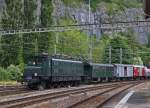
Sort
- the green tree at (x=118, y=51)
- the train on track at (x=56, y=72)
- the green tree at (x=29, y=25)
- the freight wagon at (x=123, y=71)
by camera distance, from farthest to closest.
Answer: the green tree at (x=118, y=51) → the green tree at (x=29, y=25) → the freight wagon at (x=123, y=71) → the train on track at (x=56, y=72)

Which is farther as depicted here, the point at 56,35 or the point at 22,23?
the point at 56,35

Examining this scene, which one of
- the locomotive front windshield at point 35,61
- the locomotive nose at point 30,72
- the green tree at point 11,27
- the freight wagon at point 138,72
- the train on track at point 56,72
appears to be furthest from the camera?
the freight wagon at point 138,72

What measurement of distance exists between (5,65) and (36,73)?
47.1m

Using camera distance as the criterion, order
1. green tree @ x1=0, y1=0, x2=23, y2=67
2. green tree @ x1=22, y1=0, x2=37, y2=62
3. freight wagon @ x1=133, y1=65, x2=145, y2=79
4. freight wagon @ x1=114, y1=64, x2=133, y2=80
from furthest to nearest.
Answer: green tree @ x1=22, y1=0, x2=37, y2=62 → freight wagon @ x1=133, y1=65, x2=145, y2=79 → green tree @ x1=0, y1=0, x2=23, y2=67 → freight wagon @ x1=114, y1=64, x2=133, y2=80

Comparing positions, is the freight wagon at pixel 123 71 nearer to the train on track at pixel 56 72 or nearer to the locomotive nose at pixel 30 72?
the train on track at pixel 56 72

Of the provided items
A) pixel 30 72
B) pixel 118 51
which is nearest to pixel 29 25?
pixel 118 51

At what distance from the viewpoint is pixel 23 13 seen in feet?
343

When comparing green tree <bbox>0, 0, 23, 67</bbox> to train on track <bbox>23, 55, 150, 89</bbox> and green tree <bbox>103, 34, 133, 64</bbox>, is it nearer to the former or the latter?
train on track <bbox>23, 55, 150, 89</bbox>

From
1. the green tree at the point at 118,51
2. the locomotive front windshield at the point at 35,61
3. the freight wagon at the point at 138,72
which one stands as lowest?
the freight wagon at the point at 138,72

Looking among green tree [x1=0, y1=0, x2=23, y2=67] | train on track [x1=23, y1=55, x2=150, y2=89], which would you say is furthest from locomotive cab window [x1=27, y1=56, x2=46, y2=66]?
green tree [x1=0, y1=0, x2=23, y2=67]

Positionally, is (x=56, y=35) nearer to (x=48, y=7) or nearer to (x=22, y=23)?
(x=48, y=7)

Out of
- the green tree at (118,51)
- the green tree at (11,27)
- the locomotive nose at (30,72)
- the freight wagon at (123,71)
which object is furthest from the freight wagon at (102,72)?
the green tree at (118,51)

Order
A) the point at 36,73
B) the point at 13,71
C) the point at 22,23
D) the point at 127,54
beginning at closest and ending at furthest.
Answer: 1. the point at 36,73
2. the point at 13,71
3. the point at 22,23
4. the point at 127,54

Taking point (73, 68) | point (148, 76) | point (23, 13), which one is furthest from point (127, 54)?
point (73, 68)
